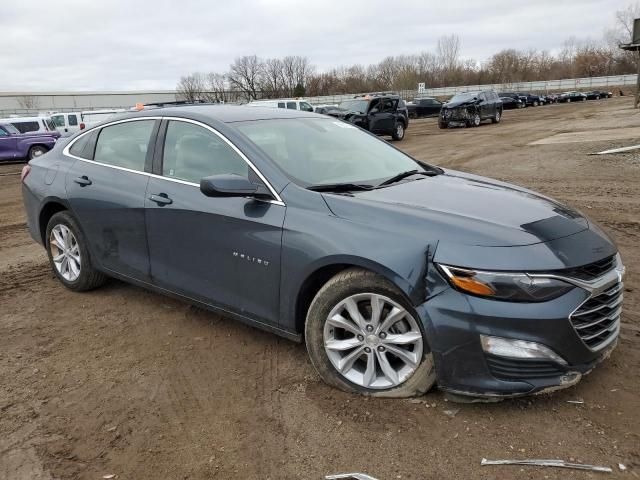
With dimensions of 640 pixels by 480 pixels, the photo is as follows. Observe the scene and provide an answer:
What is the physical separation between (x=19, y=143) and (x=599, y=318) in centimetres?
1975

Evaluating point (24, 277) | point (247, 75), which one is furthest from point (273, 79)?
point (24, 277)

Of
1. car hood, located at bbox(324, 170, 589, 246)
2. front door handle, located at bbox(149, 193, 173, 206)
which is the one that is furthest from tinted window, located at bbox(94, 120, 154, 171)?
car hood, located at bbox(324, 170, 589, 246)

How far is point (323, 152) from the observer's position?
3836 millimetres

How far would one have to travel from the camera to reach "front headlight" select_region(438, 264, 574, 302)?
8.49 feet

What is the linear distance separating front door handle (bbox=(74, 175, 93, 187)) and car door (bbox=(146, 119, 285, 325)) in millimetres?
825

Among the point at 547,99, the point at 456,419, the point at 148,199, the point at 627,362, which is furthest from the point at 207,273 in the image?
→ the point at 547,99

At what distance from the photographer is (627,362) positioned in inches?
129

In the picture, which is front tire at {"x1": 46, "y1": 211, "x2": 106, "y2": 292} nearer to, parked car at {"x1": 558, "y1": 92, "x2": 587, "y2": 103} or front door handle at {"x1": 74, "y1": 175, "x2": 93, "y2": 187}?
front door handle at {"x1": 74, "y1": 175, "x2": 93, "y2": 187}

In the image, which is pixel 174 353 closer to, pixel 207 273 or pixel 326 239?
pixel 207 273

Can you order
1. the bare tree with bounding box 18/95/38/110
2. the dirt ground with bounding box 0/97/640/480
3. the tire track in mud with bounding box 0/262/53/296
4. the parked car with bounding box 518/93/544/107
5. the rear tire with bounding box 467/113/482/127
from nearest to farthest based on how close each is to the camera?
1. the dirt ground with bounding box 0/97/640/480
2. the tire track in mud with bounding box 0/262/53/296
3. the rear tire with bounding box 467/113/482/127
4. the parked car with bounding box 518/93/544/107
5. the bare tree with bounding box 18/95/38/110

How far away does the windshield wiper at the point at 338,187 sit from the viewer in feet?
10.9

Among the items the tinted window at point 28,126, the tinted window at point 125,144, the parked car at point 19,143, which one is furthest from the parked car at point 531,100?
the tinted window at point 125,144

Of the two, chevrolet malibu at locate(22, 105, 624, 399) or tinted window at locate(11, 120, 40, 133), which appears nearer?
chevrolet malibu at locate(22, 105, 624, 399)

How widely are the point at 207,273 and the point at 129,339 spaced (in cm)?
89
